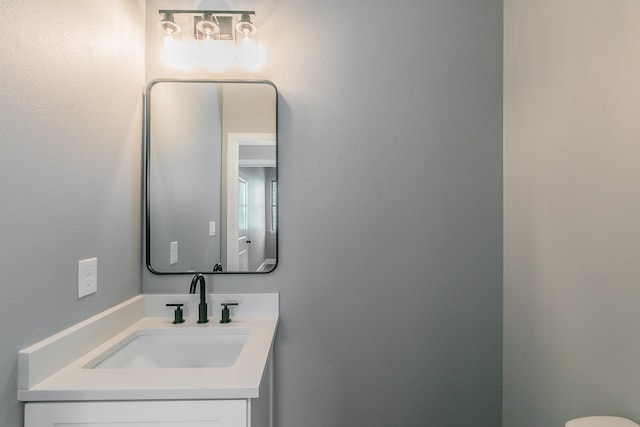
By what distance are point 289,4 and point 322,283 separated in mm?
1325

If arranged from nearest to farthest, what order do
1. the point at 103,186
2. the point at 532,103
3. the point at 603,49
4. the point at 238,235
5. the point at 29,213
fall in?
the point at 29,213 → the point at 603,49 → the point at 103,186 → the point at 532,103 → the point at 238,235

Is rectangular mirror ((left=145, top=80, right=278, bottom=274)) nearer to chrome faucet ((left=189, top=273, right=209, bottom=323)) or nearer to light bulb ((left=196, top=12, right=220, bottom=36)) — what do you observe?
chrome faucet ((left=189, top=273, right=209, bottom=323))

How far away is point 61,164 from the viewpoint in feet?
3.22

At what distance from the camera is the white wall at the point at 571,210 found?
36.9 inches

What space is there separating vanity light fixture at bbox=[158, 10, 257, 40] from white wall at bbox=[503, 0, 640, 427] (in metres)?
1.23

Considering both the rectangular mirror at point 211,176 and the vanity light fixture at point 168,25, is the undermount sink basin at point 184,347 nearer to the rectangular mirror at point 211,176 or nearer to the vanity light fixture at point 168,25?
the rectangular mirror at point 211,176

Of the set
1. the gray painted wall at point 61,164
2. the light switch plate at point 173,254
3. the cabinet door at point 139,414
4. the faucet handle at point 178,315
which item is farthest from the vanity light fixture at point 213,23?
the cabinet door at point 139,414

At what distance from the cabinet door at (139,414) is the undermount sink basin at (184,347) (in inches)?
13.9

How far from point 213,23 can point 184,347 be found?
1.42m

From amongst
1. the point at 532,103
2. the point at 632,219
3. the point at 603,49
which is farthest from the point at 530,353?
the point at 603,49

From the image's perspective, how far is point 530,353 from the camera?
136 cm

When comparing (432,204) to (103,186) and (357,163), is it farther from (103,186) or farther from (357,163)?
(103,186)

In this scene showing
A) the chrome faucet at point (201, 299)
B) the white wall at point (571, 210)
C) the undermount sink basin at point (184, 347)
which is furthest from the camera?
the chrome faucet at point (201, 299)

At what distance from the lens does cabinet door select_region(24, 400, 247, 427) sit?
0.86m
